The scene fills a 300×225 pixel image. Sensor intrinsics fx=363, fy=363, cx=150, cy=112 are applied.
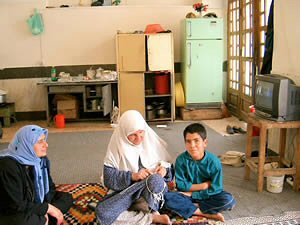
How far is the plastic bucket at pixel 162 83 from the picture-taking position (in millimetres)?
6246

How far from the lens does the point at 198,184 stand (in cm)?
274

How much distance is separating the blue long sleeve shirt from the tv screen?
0.78 metres

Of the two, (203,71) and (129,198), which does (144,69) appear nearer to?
(203,71)

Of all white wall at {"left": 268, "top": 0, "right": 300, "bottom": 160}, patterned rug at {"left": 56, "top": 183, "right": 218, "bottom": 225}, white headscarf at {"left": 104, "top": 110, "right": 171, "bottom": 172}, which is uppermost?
white wall at {"left": 268, "top": 0, "right": 300, "bottom": 160}

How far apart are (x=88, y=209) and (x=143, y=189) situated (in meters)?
0.59

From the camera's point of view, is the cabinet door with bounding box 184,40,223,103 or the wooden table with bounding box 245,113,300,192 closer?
the wooden table with bounding box 245,113,300,192

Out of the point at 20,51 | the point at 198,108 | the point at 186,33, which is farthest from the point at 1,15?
the point at 198,108

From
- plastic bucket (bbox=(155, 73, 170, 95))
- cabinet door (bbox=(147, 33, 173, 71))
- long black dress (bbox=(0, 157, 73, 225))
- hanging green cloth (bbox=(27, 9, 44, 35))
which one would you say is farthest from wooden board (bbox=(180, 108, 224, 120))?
long black dress (bbox=(0, 157, 73, 225))

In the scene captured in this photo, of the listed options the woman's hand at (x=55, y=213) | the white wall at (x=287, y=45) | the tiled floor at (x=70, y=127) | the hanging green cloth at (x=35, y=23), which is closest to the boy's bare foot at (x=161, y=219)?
the woman's hand at (x=55, y=213)

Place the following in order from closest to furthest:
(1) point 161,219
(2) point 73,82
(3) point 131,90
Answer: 1. (1) point 161,219
2. (2) point 73,82
3. (3) point 131,90

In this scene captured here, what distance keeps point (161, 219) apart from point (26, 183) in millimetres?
937

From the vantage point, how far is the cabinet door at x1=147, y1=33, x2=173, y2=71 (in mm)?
6004

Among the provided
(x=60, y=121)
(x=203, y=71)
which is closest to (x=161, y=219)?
(x=60, y=121)

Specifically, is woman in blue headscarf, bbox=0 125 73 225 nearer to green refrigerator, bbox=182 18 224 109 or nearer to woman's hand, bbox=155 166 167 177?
woman's hand, bbox=155 166 167 177
